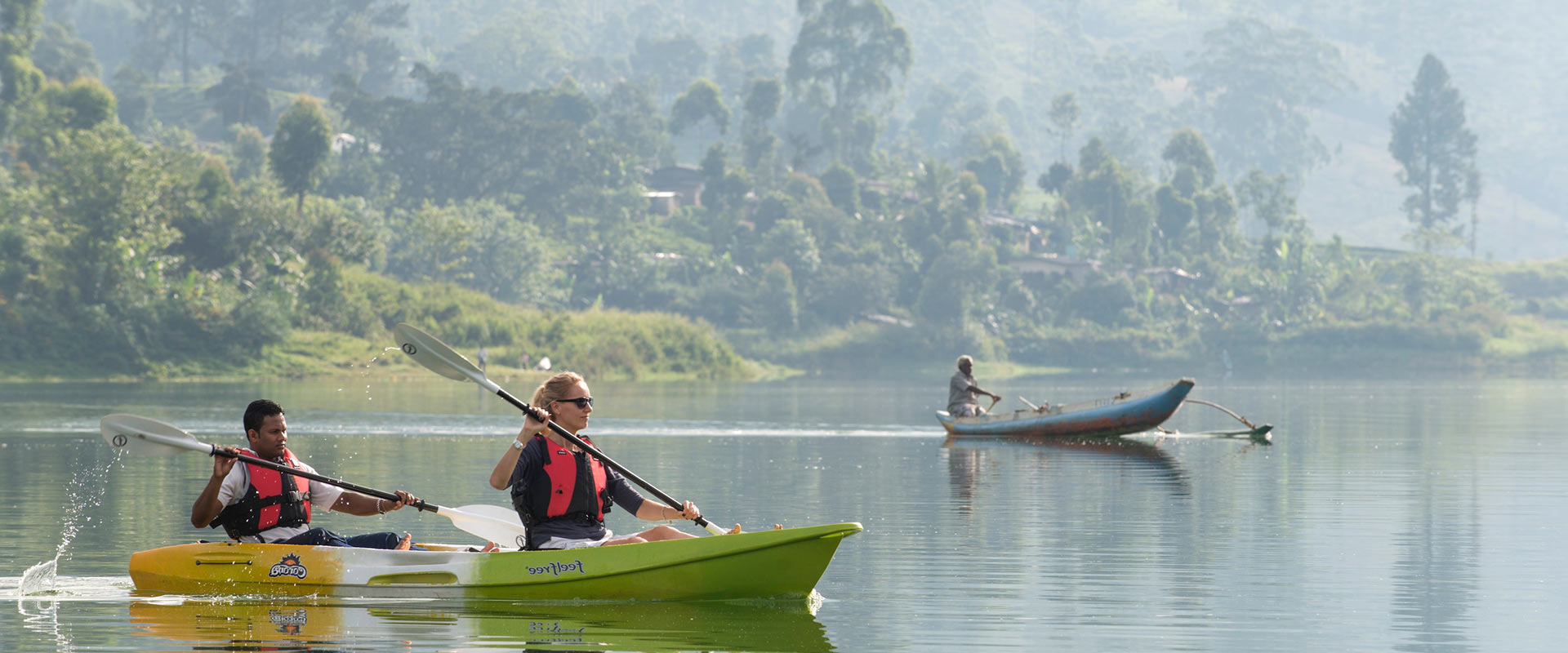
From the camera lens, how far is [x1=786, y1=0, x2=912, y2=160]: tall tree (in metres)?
136

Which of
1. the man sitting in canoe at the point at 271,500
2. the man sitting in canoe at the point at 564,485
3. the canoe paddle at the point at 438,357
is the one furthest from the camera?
the canoe paddle at the point at 438,357

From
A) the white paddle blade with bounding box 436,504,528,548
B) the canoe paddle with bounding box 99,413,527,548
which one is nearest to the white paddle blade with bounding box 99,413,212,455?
the canoe paddle with bounding box 99,413,527,548

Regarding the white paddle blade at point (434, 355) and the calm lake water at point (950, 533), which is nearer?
the calm lake water at point (950, 533)

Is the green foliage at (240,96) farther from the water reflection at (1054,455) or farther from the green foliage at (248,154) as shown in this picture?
the water reflection at (1054,455)

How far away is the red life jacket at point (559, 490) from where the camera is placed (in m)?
12.4

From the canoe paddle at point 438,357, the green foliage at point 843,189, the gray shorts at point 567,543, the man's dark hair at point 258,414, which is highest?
the green foliage at point 843,189

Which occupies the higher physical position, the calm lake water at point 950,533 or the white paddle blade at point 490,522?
the white paddle blade at point 490,522

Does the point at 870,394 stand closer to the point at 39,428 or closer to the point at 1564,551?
the point at 39,428

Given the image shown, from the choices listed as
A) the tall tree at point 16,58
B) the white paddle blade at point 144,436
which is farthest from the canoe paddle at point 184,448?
the tall tree at point 16,58

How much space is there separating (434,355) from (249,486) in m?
2.18

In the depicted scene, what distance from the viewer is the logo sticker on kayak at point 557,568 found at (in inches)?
500

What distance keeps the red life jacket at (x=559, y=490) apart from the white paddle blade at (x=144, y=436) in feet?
9.63

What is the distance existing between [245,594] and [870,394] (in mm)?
51879

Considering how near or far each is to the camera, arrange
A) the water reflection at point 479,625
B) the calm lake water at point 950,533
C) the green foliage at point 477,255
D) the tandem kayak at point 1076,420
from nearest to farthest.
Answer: the water reflection at point 479,625
the calm lake water at point 950,533
the tandem kayak at point 1076,420
the green foliage at point 477,255
